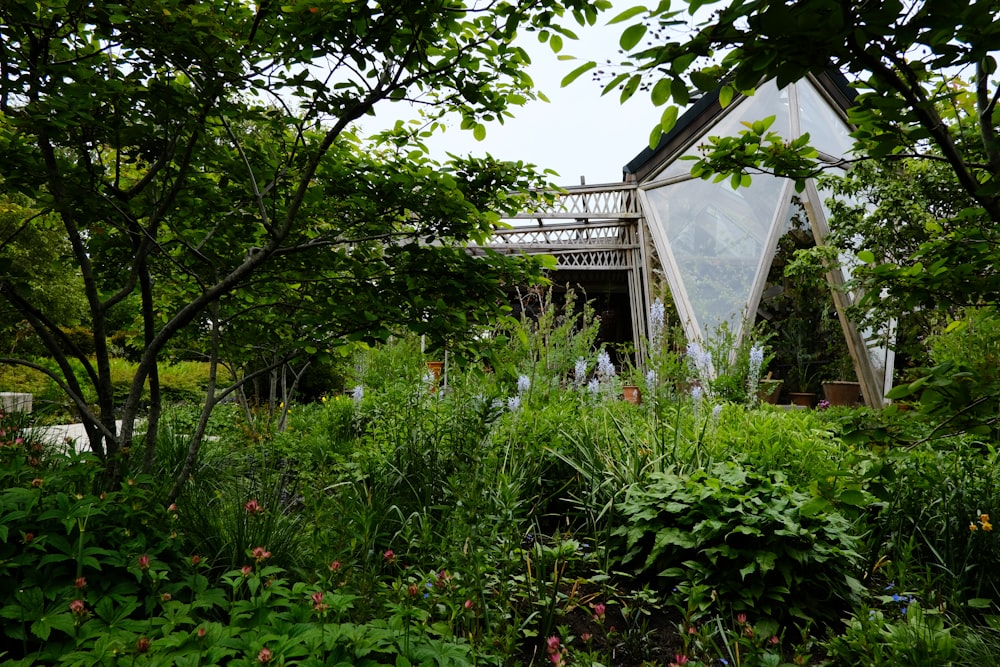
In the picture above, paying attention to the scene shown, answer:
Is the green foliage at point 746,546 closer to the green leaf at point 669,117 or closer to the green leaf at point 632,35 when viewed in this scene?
the green leaf at point 669,117

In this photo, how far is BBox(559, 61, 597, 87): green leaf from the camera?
1.10 m

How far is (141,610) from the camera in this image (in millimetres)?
1800

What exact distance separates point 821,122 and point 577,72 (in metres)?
9.71

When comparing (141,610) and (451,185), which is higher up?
(451,185)

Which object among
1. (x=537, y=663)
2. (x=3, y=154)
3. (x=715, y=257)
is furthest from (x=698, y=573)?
(x=715, y=257)

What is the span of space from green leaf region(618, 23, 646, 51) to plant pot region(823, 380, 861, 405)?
861 cm

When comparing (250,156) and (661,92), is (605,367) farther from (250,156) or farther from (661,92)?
(661,92)

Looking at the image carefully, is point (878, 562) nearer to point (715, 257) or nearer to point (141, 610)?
point (141, 610)

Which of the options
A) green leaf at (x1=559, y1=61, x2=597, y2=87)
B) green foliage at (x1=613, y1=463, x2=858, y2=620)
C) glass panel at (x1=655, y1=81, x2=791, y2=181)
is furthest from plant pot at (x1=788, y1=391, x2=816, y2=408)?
green leaf at (x1=559, y1=61, x2=597, y2=87)

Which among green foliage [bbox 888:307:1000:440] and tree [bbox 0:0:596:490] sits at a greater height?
tree [bbox 0:0:596:490]

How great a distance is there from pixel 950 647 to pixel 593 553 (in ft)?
4.26

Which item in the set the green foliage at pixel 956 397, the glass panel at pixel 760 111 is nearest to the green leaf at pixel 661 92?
the green foliage at pixel 956 397

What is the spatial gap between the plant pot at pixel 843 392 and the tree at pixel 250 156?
24.6ft

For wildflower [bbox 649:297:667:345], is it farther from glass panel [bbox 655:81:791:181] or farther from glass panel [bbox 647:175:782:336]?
glass panel [bbox 655:81:791:181]
